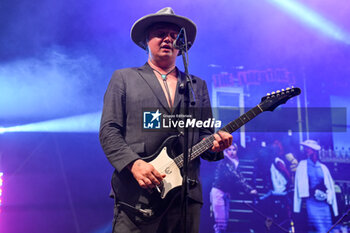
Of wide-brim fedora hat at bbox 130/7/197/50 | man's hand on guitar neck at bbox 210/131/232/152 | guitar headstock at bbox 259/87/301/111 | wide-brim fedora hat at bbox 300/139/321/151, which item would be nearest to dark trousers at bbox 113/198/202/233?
man's hand on guitar neck at bbox 210/131/232/152

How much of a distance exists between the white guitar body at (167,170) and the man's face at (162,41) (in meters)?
0.75

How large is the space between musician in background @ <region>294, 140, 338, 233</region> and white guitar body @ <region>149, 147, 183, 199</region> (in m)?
3.19

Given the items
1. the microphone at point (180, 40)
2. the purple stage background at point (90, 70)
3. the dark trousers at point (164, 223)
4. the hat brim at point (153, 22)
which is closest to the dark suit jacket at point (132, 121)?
the dark trousers at point (164, 223)

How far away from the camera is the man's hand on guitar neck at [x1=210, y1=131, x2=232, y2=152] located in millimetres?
1932

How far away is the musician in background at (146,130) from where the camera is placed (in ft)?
5.72

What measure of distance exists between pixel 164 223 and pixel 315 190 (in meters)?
3.41

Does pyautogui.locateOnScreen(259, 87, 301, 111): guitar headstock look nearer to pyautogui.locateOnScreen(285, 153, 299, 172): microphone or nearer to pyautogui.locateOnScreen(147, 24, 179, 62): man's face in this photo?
pyautogui.locateOnScreen(147, 24, 179, 62): man's face

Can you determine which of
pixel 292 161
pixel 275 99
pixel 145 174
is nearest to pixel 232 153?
pixel 292 161

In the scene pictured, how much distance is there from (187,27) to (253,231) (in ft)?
10.5

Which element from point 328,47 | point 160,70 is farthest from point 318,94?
point 160,70

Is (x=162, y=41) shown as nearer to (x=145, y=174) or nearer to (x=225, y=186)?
(x=145, y=174)

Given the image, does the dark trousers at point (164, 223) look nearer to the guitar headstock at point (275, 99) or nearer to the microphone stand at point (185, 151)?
the microphone stand at point (185, 151)

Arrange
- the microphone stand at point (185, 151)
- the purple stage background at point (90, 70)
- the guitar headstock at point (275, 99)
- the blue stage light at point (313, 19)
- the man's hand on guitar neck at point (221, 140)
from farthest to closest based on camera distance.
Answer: the blue stage light at point (313, 19), the purple stage background at point (90, 70), the guitar headstock at point (275, 99), the man's hand on guitar neck at point (221, 140), the microphone stand at point (185, 151)

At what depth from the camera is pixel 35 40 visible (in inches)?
179
